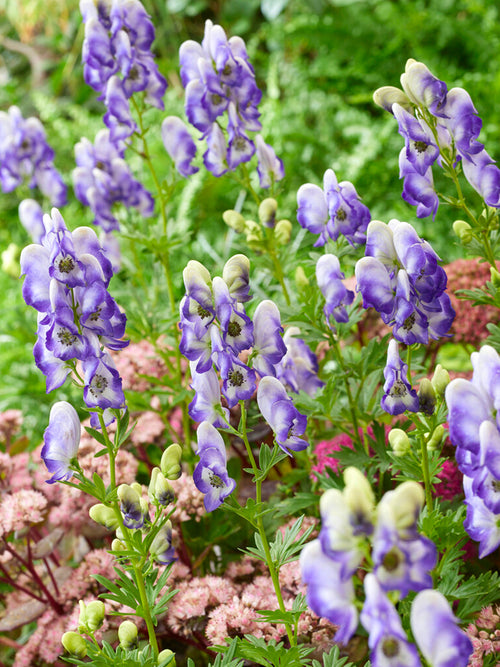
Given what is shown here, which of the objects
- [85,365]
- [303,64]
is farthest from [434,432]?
[303,64]

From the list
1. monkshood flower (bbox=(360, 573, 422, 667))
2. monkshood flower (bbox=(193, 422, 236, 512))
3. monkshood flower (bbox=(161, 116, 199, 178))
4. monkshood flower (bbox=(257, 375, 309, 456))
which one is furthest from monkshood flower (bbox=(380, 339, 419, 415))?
monkshood flower (bbox=(161, 116, 199, 178))

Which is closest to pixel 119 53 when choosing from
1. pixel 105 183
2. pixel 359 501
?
pixel 105 183

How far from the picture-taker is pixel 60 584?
5.20ft

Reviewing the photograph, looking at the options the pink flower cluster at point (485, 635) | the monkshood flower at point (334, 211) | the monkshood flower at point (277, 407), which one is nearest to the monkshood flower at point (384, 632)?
the monkshood flower at point (277, 407)

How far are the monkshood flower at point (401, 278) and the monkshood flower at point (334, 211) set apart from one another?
0.97ft

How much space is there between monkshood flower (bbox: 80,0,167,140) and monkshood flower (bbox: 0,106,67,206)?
0.81m

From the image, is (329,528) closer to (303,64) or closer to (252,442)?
(252,442)

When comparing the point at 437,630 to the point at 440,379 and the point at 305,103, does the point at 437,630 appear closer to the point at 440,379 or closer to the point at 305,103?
the point at 440,379

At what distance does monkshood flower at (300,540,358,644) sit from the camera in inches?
24.2

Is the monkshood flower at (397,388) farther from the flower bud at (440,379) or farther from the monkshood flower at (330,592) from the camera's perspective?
the monkshood flower at (330,592)

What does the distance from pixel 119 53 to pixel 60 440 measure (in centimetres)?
111

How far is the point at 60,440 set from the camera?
103cm

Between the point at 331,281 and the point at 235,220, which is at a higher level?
the point at 331,281

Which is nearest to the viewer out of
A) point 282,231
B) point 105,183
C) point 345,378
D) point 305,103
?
point 345,378
